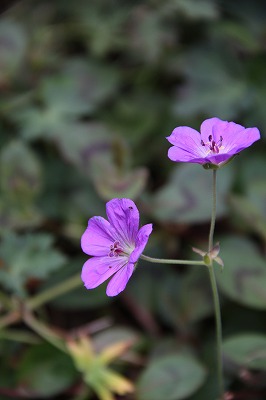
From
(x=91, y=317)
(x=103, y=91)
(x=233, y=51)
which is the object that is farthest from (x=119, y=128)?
(x=91, y=317)

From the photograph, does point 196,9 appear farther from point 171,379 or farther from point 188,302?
point 171,379

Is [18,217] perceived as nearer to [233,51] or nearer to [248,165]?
[248,165]

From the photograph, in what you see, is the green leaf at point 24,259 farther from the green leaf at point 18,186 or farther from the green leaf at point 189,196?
the green leaf at point 189,196

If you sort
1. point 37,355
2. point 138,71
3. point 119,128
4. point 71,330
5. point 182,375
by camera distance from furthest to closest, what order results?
point 138,71, point 119,128, point 71,330, point 37,355, point 182,375

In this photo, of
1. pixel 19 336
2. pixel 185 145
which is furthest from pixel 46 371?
pixel 185 145

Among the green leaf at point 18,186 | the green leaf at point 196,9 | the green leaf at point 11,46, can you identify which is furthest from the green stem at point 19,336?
the green leaf at point 196,9

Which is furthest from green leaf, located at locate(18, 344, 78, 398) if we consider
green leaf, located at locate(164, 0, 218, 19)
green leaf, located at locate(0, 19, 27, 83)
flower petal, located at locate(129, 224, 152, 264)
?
green leaf, located at locate(164, 0, 218, 19)
